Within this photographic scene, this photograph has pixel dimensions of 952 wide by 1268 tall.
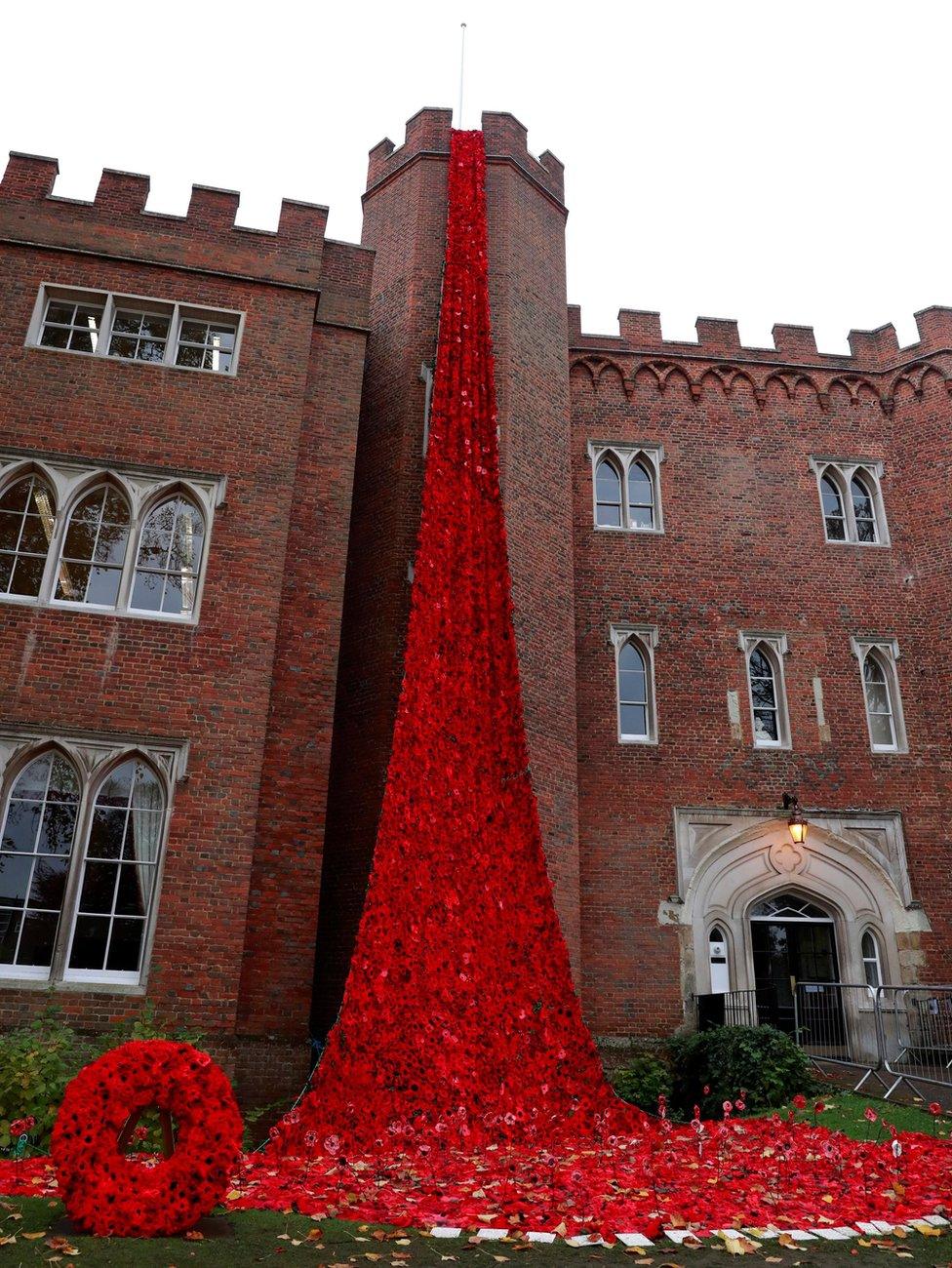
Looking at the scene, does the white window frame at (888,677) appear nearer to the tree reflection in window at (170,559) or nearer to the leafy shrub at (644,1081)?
the leafy shrub at (644,1081)

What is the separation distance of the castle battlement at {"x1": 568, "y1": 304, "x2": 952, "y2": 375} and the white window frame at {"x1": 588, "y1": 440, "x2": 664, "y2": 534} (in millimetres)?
1931

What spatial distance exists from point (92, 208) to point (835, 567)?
42.2 ft

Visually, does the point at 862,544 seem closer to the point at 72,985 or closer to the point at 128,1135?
the point at 72,985

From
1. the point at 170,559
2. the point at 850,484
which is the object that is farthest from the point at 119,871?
the point at 850,484

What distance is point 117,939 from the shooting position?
9.17m

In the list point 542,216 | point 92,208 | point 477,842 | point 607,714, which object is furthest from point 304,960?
point 542,216

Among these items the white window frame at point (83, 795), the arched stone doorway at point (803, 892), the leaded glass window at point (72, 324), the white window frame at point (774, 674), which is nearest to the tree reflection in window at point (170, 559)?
the white window frame at point (83, 795)

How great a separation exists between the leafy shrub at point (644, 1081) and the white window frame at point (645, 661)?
4.63 meters

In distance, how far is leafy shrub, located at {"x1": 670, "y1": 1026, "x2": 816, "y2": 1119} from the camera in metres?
10.6

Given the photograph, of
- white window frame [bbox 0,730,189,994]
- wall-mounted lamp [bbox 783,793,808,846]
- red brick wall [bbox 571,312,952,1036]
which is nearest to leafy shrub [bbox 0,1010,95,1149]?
white window frame [bbox 0,730,189,994]

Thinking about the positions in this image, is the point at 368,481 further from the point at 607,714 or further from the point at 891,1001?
the point at 891,1001

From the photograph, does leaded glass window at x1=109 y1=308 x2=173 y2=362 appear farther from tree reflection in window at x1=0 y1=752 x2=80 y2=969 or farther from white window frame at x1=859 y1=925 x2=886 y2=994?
white window frame at x1=859 y1=925 x2=886 y2=994

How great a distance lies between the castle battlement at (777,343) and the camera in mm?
17469

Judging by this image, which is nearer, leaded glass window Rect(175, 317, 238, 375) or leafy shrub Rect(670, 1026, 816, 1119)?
leafy shrub Rect(670, 1026, 816, 1119)
